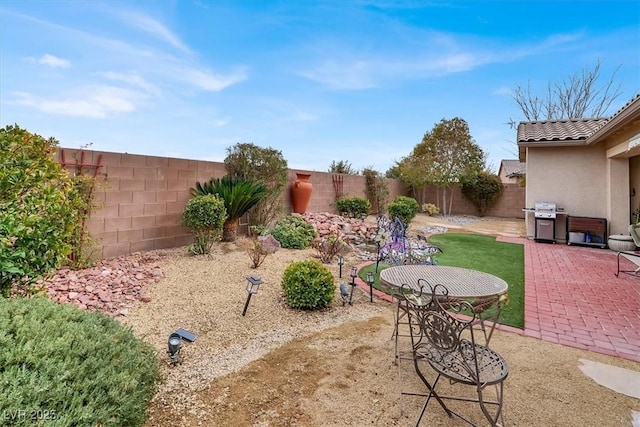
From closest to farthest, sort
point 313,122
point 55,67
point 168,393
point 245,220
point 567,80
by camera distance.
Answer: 1. point 168,393
2. point 55,67
3. point 245,220
4. point 313,122
5. point 567,80

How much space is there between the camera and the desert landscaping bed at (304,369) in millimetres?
2064

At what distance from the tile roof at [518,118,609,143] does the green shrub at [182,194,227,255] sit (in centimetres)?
873

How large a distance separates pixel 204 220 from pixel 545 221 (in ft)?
30.2

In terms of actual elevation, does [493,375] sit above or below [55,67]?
below

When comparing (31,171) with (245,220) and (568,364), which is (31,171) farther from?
(245,220)

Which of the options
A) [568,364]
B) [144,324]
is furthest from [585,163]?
[144,324]

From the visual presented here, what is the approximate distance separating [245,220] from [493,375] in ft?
22.1

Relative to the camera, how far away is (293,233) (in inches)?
283

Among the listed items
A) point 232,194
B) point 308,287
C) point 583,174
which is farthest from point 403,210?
point 308,287

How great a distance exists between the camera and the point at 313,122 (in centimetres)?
1183

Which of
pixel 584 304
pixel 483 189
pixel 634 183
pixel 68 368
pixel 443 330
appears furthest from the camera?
pixel 483 189

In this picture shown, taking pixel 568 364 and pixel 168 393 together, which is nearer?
pixel 168 393

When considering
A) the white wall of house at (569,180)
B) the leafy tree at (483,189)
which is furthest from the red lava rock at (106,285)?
the leafy tree at (483,189)

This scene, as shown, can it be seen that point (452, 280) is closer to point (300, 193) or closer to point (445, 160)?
point (300, 193)
